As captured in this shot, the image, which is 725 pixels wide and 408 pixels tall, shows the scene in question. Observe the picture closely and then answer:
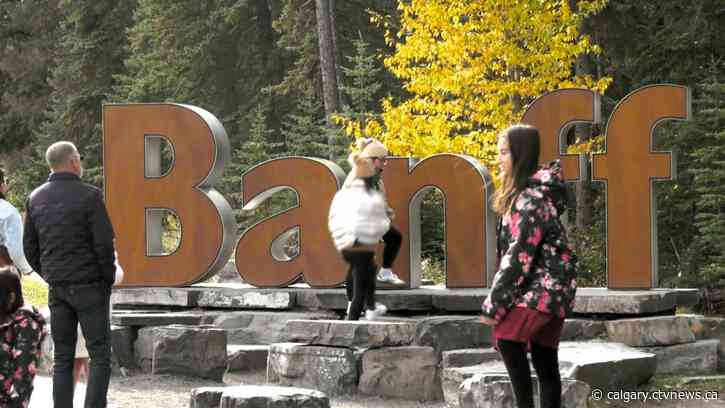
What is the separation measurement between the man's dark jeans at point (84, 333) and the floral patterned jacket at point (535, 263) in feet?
9.30

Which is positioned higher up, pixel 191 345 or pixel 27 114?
pixel 27 114

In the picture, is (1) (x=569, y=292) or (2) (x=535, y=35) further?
(2) (x=535, y=35)

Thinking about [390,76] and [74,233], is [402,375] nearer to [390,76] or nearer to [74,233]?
[74,233]

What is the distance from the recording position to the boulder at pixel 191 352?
11.8 m

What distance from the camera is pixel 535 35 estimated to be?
64.1ft

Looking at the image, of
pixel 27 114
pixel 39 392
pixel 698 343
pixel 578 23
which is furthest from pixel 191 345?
pixel 27 114

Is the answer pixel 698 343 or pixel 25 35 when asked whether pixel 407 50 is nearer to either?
pixel 698 343

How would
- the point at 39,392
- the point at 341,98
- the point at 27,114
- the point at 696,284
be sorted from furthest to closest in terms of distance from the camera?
1. the point at 27,114
2. the point at 341,98
3. the point at 696,284
4. the point at 39,392

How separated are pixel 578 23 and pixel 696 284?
4.65 metres

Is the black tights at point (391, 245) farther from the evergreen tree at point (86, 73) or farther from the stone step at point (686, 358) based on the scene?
the evergreen tree at point (86, 73)

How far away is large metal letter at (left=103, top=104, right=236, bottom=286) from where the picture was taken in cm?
1430

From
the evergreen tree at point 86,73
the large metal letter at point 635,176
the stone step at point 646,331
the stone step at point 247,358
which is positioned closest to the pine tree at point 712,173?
the large metal letter at point 635,176

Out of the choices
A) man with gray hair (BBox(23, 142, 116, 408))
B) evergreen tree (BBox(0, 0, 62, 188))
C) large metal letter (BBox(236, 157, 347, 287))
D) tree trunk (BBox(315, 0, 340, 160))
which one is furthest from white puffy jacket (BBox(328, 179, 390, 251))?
evergreen tree (BBox(0, 0, 62, 188))

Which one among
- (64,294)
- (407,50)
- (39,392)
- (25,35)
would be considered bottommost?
(39,392)
